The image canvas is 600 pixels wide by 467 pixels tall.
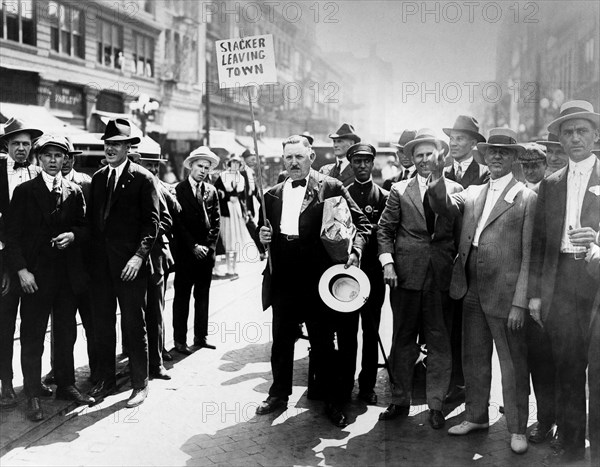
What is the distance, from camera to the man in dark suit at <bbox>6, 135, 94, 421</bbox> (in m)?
5.14

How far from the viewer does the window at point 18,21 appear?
2006cm

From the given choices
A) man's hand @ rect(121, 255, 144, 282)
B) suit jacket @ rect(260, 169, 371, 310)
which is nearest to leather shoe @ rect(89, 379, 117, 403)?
man's hand @ rect(121, 255, 144, 282)

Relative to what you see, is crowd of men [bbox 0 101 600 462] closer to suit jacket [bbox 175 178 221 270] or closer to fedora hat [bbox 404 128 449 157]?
fedora hat [bbox 404 128 449 157]

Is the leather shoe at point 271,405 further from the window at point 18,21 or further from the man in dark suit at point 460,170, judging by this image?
the window at point 18,21

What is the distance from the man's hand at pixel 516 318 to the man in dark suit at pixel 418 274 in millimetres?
570

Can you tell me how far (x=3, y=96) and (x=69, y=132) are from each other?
Result: 246 cm

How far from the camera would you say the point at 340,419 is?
16.2ft

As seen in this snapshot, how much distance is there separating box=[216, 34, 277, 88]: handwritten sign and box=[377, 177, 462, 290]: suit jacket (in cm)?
152

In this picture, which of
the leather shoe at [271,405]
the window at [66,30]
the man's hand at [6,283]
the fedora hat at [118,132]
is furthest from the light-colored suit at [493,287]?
the window at [66,30]

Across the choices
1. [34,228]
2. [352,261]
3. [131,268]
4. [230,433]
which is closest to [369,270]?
[352,261]

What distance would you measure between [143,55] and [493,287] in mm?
27313

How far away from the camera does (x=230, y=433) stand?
4.75m

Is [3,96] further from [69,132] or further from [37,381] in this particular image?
[37,381]

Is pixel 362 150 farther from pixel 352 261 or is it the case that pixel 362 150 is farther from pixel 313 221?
pixel 352 261
